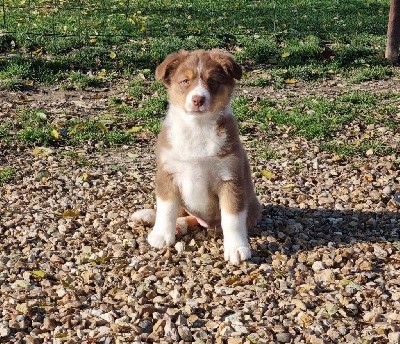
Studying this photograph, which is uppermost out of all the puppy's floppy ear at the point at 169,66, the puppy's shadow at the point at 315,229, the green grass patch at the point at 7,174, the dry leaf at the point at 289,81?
the puppy's floppy ear at the point at 169,66

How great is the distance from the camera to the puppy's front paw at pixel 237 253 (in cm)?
506

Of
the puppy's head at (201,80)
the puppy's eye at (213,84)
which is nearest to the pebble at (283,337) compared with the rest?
the puppy's head at (201,80)

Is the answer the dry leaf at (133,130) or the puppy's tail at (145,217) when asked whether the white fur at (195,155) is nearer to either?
the puppy's tail at (145,217)

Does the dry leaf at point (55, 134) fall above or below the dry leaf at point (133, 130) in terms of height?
above

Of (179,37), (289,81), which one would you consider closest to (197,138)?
(289,81)

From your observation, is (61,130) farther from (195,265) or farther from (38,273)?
(195,265)

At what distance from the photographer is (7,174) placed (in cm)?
677

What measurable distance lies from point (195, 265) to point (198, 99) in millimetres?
1185

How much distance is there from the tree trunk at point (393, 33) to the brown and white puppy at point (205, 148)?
21.7 feet

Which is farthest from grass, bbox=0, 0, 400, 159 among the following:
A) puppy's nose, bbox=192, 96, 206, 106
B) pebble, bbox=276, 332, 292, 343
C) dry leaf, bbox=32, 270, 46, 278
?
pebble, bbox=276, 332, 292, 343

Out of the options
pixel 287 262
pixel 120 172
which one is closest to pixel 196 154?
pixel 287 262

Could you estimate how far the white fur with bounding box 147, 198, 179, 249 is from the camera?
5.20 metres

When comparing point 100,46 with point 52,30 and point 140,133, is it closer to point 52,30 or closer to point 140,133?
point 52,30

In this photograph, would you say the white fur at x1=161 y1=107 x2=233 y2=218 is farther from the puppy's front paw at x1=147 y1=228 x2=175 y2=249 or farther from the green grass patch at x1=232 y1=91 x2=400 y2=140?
the green grass patch at x1=232 y1=91 x2=400 y2=140
